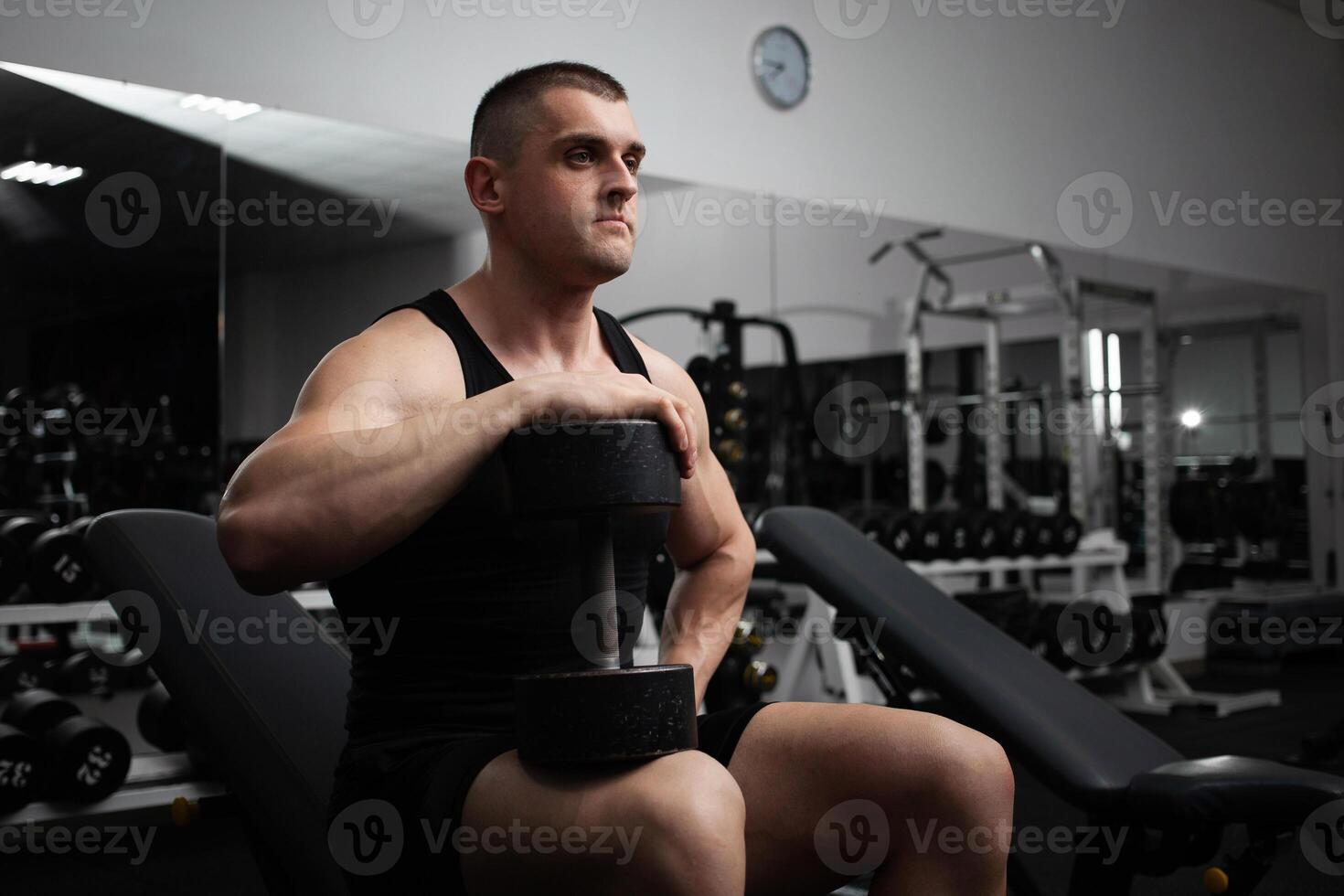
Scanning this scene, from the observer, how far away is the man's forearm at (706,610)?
132 cm

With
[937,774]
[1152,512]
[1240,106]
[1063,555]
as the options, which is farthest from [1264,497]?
[937,774]

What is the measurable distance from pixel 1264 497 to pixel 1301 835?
475 centimetres

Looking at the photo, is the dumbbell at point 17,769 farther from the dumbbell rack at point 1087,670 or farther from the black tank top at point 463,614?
the dumbbell rack at point 1087,670

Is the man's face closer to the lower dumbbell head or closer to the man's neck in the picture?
the man's neck

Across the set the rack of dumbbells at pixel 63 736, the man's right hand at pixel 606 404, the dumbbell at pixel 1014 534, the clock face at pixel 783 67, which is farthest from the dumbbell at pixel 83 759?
the dumbbell at pixel 1014 534

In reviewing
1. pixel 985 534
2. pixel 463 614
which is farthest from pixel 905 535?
pixel 463 614

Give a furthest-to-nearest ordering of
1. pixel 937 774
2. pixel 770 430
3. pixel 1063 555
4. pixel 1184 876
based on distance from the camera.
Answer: pixel 1063 555, pixel 770 430, pixel 1184 876, pixel 937 774

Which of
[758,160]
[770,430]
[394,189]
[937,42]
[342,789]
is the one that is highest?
[937,42]

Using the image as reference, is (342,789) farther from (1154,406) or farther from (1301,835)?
(1154,406)

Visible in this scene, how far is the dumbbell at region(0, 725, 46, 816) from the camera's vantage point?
2633 mm

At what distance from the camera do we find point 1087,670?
187 inches

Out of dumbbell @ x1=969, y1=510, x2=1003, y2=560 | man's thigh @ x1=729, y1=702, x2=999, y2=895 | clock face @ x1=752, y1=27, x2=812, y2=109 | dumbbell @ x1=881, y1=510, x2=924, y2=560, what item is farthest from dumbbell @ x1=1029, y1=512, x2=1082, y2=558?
man's thigh @ x1=729, y1=702, x2=999, y2=895

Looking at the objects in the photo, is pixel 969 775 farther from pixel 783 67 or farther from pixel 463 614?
pixel 783 67

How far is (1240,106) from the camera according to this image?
6383 millimetres
